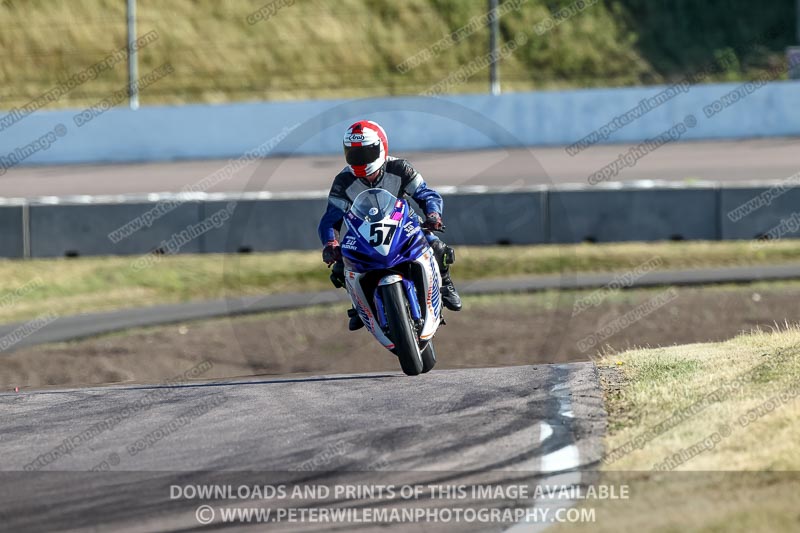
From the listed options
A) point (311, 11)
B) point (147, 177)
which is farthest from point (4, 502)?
point (311, 11)

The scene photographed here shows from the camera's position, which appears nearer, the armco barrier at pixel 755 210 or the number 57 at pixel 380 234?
the number 57 at pixel 380 234

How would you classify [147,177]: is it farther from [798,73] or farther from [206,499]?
[206,499]

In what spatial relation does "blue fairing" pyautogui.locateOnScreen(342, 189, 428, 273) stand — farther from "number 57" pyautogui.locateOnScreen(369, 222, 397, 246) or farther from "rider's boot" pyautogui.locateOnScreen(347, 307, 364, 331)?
"rider's boot" pyautogui.locateOnScreen(347, 307, 364, 331)

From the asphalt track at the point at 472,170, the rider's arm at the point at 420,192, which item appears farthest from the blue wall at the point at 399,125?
the rider's arm at the point at 420,192

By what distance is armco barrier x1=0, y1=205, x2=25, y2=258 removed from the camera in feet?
67.8

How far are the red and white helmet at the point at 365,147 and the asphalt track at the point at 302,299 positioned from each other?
8648 mm

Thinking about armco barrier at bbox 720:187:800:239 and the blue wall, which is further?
the blue wall

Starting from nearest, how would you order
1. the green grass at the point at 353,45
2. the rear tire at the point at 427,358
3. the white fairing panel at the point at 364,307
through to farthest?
the white fairing panel at the point at 364,307
the rear tire at the point at 427,358
the green grass at the point at 353,45

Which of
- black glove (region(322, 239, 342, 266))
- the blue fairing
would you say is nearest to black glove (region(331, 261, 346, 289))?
black glove (region(322, 239, 342, 266))

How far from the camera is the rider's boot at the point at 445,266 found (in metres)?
10.0

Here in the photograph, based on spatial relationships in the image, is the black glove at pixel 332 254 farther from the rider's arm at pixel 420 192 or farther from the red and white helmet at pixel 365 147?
the rider's arm at pixel 420 192

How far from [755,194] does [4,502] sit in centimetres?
1643

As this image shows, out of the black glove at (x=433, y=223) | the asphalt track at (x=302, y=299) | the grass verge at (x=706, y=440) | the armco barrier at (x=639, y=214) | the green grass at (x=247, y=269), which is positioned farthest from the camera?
the armco barrier at (x=639, y=214)

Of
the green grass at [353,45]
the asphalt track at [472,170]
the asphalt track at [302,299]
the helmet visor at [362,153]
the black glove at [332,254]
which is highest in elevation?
the green grass at [353,45]
